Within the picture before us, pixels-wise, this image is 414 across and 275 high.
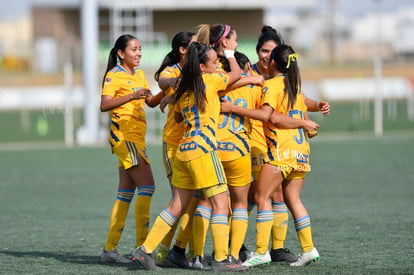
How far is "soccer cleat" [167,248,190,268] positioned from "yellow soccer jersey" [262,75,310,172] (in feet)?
3.69

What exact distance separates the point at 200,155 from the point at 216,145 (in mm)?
193

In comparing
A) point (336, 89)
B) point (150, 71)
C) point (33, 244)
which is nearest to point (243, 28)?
point (336, 89)

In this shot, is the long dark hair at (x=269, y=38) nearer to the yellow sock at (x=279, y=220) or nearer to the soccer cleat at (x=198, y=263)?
the yellow sock at (x=279, y=220)

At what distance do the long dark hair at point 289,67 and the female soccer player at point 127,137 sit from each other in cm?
112

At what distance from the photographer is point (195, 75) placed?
570 centimetres

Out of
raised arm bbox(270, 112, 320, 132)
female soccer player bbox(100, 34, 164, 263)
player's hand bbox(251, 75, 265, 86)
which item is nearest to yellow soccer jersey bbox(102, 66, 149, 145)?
female soccer player bbox(100, 34, 164, 263)

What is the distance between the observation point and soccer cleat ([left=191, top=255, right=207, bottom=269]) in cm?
612

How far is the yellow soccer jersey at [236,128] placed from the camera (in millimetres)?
5943

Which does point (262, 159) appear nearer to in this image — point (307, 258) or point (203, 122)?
point (203, 122)

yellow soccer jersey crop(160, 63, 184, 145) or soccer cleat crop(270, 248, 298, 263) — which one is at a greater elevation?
yellow soccer jersey crop(160, 63, 184, 145)

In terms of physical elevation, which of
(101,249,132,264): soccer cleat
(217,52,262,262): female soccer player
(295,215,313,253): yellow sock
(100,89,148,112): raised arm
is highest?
(100,89,148,112): raised arm

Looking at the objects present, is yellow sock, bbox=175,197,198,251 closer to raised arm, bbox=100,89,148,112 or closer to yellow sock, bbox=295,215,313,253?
yellow sock, bbox=295,215,313,253

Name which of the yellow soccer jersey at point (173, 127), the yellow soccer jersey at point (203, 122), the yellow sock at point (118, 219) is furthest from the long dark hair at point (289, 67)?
the yellow sock at point (118, 219)

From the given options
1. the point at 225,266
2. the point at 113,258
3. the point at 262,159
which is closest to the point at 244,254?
the point at 225,266
